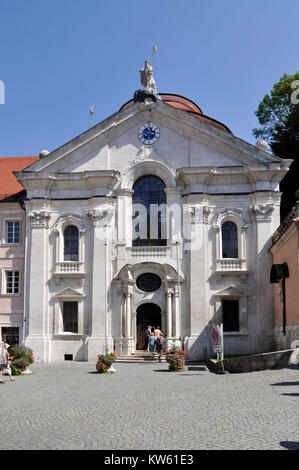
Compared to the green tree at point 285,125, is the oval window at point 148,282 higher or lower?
lower

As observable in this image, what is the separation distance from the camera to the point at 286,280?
28203 mm

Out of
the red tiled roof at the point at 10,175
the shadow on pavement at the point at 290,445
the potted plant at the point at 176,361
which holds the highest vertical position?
the red tiled roof at the point at 10,175

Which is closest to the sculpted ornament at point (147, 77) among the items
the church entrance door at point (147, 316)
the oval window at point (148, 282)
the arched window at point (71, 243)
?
the arched window at point (71, 243)

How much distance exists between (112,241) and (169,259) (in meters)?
3.72

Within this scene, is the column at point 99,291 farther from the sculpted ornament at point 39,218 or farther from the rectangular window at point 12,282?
the rectangular window at point 12,282

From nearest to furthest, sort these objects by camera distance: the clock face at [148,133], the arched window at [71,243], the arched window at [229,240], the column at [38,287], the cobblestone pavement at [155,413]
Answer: the cobblestone pavement at [155,413], the column at [38,287], the arched window at [229,240], the arched window at [71,243], the clock face at [148,133]

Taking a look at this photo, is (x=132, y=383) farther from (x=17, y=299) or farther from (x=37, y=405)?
(x=17, y=299)

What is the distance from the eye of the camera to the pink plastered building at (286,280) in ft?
83.0

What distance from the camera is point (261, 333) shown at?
31.6 m

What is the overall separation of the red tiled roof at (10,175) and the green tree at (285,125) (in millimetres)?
18865

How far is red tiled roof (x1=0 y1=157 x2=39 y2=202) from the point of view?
3712 centimetres

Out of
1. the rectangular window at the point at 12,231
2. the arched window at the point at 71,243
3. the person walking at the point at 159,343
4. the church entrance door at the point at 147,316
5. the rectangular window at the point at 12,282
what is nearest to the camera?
the person walking at the point at 159,343

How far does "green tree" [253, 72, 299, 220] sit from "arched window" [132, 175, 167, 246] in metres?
11.0

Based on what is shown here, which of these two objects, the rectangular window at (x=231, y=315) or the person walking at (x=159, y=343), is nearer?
the person walking at (x=159, y=343)
